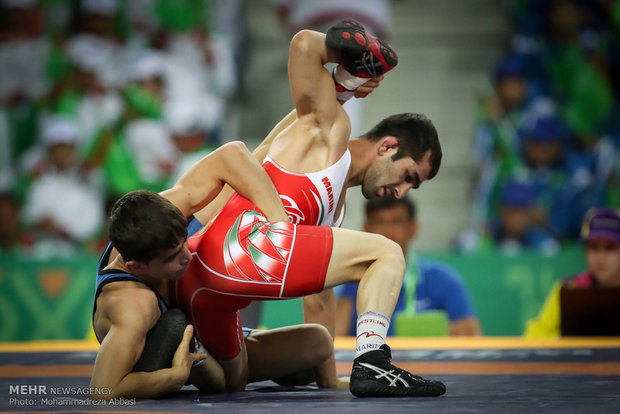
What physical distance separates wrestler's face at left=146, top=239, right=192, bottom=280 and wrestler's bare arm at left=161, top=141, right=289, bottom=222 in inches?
7.6

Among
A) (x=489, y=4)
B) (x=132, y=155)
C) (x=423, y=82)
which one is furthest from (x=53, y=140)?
(x=489, y=4)

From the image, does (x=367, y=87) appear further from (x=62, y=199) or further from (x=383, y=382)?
(x=62, y=199)

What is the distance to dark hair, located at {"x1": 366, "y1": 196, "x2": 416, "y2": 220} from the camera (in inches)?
200

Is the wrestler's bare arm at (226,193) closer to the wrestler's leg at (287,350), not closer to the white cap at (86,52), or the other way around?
the wrestler's leg at (287,350)

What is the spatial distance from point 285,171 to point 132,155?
15.9ft

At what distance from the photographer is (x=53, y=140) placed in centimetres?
766

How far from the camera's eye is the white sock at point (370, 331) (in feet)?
9.16

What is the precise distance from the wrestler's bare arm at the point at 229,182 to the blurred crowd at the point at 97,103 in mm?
4464

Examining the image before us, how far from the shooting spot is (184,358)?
2873 millimetres

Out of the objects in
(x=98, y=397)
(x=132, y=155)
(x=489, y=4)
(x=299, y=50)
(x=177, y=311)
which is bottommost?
(x=98, y=397)

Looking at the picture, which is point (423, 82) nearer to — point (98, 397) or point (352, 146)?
point (352, 146)

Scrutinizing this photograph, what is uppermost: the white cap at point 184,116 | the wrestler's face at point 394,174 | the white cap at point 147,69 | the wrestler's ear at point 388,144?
the white cap at point 147,69

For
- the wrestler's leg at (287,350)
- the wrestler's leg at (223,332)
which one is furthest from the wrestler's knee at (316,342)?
the wrestler's leg at (223,332)

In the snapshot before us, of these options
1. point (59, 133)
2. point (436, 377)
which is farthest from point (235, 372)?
point (59, 133)
